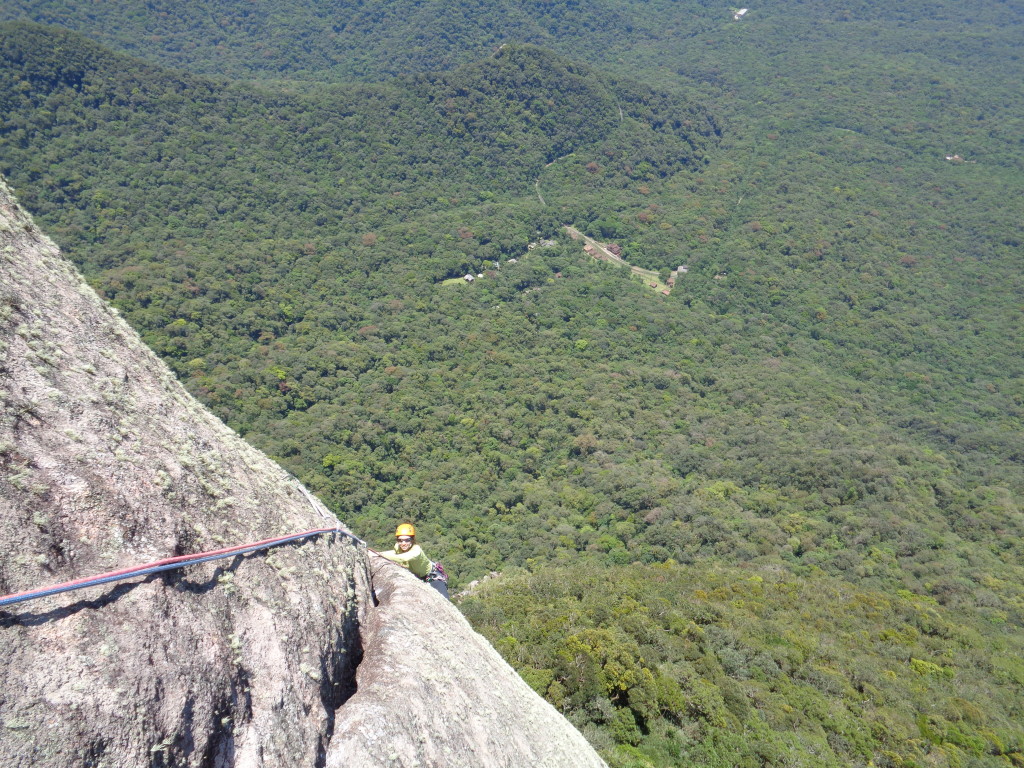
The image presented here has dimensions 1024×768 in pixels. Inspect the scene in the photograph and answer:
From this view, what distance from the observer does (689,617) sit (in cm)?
2573

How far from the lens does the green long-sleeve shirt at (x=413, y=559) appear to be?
934cm

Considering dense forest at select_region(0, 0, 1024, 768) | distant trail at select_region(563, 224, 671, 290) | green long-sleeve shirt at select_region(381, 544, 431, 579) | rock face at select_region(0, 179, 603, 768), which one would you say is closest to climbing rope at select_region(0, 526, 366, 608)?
rock face at select_region(0, 179, 603, 768)

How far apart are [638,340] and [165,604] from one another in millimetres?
86677

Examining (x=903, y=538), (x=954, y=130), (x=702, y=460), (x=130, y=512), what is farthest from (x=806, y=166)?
(x=130, y=512)

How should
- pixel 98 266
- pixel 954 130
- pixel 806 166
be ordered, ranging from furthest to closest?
pixel 954 130 < pixel 806 166 < pixel 98 266

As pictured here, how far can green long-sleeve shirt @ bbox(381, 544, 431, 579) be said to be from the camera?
934 centimetres

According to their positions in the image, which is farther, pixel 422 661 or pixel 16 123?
pixel 16 123

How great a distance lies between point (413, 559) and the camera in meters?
9.41

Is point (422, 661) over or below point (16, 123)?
over

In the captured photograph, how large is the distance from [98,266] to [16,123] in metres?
35.9

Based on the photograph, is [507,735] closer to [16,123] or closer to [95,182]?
[95,182]

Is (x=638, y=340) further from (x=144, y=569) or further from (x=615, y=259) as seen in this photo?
(x=144, y=569)

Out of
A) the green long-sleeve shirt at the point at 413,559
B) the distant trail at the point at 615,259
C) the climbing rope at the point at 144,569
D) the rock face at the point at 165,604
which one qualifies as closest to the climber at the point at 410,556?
the green long-sleeve shirt at the point at 413,559

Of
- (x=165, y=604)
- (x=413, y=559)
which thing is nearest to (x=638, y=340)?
(x=413, y=559)
